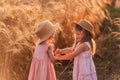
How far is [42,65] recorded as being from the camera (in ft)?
19.5

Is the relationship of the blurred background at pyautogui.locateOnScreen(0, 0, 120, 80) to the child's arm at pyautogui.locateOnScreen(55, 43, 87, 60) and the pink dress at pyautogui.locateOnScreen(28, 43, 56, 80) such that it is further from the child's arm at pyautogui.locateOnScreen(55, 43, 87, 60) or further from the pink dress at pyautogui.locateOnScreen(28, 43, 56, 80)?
the child's arm at pyautogui.locateOnScreen(55, 43, 87, 60)

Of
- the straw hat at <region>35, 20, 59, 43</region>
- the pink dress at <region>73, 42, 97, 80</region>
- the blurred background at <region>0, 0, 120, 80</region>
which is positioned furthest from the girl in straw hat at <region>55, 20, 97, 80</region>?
the blurred background at <region>0, 0, 120, 80</region>

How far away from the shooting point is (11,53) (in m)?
6.83

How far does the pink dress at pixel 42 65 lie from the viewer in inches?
233

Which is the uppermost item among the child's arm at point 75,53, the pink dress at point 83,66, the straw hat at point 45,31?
the straw hat at point 45,31

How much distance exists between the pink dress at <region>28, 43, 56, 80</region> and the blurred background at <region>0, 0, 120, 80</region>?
0.79 m

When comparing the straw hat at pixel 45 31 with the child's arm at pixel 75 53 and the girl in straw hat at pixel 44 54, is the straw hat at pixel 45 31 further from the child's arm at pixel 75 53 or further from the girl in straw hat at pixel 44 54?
the child's arm at pixel 75 53

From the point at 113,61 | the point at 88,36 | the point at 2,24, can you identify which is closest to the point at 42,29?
the point at 88,36

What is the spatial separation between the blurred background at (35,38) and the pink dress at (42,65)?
2.58 feet

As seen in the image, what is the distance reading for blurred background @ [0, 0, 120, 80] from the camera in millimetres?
6871

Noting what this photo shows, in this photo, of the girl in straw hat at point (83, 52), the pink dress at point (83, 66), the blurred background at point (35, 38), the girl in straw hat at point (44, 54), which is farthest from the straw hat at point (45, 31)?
the blurred background at point (35, 38)

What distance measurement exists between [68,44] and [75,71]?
187cm

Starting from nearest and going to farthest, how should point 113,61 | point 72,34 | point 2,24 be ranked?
point 2,24 < point 72,34 < point 113,61

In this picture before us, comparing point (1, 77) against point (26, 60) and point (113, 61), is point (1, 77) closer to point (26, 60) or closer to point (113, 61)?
point (26, 60)
